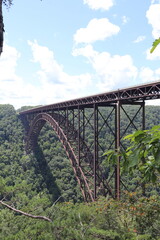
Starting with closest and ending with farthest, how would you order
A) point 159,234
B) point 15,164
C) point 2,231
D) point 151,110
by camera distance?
point 159,234
point 2,231
point 15,164
point 151,110

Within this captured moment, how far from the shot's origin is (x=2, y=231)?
1861cm

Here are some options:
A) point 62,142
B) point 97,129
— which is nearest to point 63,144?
point 62,142

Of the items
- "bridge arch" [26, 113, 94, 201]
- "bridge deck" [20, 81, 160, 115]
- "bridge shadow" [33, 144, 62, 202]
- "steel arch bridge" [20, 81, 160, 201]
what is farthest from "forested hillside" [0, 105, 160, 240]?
"bridge deck" [20, 81, 160, 115]

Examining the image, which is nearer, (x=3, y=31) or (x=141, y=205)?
(x=3, y=31)

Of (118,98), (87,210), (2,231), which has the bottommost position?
→ (2,231)

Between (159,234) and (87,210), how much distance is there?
4801 mm

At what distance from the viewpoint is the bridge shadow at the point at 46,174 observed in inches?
1572

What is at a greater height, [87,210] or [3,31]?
[3,31]

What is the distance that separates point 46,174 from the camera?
47.1m

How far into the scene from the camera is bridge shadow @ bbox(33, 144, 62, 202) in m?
39.9

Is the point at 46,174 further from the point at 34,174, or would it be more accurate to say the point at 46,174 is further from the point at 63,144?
the point at 63,144

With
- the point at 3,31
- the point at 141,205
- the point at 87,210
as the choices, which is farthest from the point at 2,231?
the point at 3,31

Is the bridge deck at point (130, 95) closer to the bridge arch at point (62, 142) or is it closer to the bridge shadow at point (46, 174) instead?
the bridge arch at point (62, 142)

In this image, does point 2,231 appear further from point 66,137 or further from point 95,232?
point 95,232
